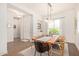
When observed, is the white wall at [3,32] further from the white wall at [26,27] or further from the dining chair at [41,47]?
the dining chair at [41,47]

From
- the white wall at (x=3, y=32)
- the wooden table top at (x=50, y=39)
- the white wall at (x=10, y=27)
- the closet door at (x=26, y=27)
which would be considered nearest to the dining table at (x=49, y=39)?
the wooden table top at (x=50, y=39)

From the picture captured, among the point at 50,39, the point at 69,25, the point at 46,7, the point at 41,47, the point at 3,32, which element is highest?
the point at 46,7

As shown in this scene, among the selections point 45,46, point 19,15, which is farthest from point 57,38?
point 19,15

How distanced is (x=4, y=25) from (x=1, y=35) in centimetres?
20

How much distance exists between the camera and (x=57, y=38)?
7.07 feet

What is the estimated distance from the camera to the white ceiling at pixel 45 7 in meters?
2.12

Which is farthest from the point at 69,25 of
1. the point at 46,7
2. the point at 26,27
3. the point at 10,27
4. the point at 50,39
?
the point at 10,27

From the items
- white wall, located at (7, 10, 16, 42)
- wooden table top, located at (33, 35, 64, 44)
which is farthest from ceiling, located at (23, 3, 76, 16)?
wooden table top, located at (33, 35, 64, 44)

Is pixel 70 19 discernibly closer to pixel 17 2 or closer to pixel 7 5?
pixel 17 2

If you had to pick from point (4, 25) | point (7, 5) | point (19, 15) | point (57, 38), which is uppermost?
point (7, 5)

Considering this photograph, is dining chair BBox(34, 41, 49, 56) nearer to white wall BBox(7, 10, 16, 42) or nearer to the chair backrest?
the chair backrest

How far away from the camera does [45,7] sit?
218cm

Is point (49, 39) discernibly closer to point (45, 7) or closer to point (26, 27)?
point (26, 27)

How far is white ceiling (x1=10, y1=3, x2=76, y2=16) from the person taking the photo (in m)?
2.12
